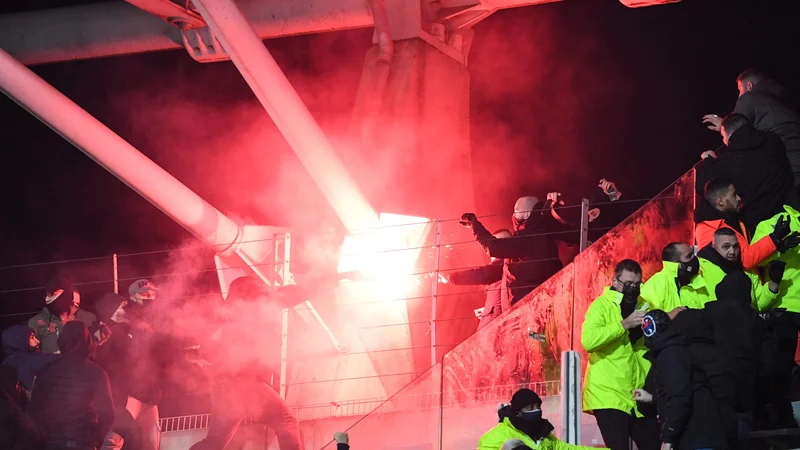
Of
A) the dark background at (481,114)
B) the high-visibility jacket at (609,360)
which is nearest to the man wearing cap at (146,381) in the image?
the high-visibility jacket at (609,360)

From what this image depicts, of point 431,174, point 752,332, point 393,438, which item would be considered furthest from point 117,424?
point 431,174

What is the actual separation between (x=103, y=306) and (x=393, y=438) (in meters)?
2.71

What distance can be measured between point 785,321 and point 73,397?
14.3 ft

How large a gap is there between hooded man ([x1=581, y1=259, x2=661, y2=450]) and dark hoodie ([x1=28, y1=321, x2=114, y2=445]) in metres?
3.04

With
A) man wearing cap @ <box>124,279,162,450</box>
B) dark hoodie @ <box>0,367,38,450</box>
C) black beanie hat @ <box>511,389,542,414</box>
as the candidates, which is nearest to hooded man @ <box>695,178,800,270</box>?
black beanie hat @ <box>511,389,542,414</box>

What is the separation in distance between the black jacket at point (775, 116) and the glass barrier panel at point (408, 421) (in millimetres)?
2842

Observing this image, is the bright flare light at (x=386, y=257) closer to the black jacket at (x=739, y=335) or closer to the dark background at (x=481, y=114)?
the black jacket at (x=739, y=335)

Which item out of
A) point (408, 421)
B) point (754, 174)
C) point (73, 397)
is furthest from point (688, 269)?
point (73, 397)

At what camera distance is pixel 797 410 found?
6.93 meters

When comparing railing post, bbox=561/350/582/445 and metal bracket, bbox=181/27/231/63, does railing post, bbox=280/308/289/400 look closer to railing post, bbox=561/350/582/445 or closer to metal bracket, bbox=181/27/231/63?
railing post, bbox=561/350/582/445

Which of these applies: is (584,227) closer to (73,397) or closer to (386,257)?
(386,257)

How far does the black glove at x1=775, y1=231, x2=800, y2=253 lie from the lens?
6543 mm

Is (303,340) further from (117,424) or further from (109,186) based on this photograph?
(109,186)

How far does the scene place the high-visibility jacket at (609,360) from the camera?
6.11 m
